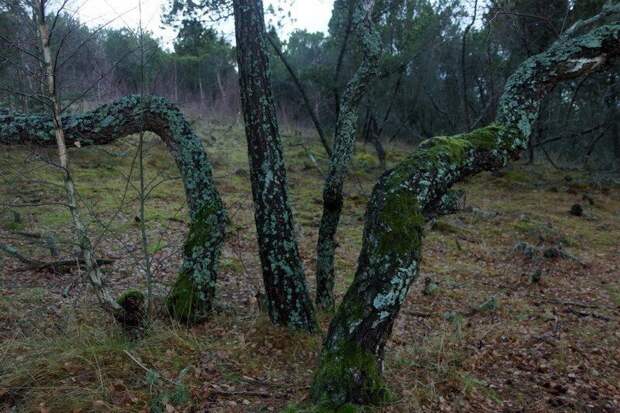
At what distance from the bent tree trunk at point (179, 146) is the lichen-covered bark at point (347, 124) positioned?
3.31 ft

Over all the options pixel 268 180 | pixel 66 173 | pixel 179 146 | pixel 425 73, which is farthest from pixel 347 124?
pixel 425 73

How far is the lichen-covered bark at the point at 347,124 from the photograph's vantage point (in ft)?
13.9

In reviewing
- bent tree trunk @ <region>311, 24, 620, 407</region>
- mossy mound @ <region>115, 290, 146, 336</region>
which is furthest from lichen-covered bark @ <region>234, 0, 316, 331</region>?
bent tree trunk @ <region>311, 24, 620, 407</region>

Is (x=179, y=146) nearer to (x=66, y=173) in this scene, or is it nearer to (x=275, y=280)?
(x=66, y=173)

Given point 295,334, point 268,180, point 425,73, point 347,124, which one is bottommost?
point 295,334

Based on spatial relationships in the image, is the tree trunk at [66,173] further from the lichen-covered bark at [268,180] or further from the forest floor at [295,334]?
the lichen-covered bark at [268,180]

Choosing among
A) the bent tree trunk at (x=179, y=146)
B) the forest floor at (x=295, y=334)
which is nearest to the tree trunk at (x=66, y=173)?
the forest floor at (x=295, y=334)

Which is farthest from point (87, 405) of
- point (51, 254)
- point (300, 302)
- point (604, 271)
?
point (604, 271)

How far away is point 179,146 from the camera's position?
430 centimetres

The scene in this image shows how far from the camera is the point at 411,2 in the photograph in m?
12.8

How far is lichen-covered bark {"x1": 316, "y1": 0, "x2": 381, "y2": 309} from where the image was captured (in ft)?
13.9

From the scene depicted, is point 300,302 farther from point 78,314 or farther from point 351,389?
point 78,314

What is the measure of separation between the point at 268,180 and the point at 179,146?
996 millimetres

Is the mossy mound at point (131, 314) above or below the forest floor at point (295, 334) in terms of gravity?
above
